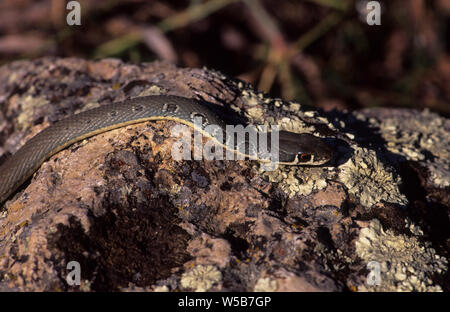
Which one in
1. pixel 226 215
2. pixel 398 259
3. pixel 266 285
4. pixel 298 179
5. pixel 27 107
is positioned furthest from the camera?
pixel 27 107

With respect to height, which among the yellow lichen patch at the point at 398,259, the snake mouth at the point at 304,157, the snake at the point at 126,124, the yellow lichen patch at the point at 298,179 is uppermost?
the snake at the point at 126,124

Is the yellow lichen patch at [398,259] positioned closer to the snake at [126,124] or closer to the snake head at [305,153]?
the snake head at [305,153]

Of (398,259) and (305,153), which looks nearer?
(398,259)

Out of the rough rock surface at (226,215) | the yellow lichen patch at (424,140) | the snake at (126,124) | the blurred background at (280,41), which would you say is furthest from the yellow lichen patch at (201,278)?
the blurred background at (280,41)

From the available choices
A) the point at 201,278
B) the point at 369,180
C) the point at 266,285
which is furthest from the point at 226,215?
the point at 369,180

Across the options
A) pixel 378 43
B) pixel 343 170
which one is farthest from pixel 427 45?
pixel 343 170

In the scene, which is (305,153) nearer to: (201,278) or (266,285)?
(266,285)
